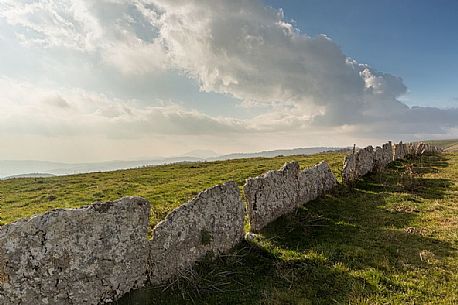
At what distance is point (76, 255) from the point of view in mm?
7273

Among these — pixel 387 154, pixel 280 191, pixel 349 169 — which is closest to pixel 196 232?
pixel 280 191

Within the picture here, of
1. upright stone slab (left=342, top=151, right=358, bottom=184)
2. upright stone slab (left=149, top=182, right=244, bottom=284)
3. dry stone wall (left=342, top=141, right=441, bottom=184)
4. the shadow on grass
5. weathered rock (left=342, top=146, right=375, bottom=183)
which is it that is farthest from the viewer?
dry stone wall (left=342, top=141, right=441, bottom=184)

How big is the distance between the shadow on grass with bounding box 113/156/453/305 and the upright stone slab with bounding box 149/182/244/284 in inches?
13.4

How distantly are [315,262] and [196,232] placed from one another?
3.30m

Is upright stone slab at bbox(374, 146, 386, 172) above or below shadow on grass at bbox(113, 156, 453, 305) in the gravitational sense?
above

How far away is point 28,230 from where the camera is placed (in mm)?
6734

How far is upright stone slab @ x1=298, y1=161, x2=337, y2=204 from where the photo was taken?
1580 cm

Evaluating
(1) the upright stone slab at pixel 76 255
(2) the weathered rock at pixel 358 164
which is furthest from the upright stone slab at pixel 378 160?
(1) the upright stone slab at pixel 76 255

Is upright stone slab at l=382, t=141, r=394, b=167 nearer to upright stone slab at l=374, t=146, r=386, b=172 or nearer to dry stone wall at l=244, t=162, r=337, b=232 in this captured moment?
upright stone slab at l=374, t=146, r=386, b=172

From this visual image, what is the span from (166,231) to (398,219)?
9633mm

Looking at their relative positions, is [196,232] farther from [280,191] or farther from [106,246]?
[280,191]

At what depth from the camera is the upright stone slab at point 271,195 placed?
12.3 metres

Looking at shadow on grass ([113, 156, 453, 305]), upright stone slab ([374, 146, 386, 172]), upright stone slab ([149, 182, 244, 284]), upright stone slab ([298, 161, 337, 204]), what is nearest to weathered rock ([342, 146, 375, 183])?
upright stone slab ([374, 146, 386, 172])

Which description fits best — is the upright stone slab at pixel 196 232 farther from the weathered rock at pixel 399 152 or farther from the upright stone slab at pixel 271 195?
the weathered rock at pixel 399 152
